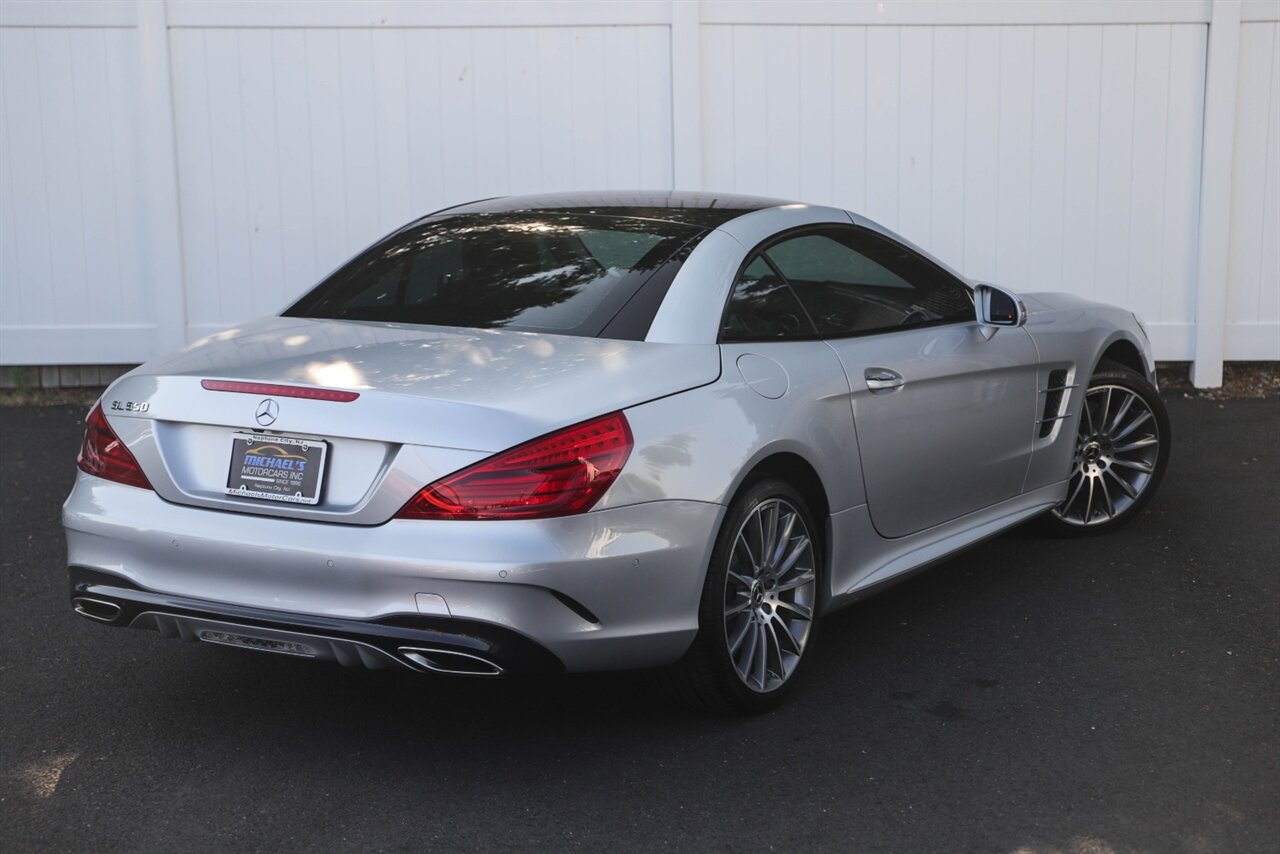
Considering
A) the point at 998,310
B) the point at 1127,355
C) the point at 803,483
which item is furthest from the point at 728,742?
the point at 1127,355

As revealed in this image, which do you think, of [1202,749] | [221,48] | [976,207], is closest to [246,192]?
[221,48]

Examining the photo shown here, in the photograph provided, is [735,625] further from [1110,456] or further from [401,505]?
[1110,456]

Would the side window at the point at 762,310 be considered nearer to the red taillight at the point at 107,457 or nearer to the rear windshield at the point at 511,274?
the rear windshield at the point at 511,274

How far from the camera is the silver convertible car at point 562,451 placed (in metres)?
3.41

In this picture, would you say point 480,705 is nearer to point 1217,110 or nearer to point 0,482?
point 0,482

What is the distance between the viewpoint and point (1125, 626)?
491 centimetres

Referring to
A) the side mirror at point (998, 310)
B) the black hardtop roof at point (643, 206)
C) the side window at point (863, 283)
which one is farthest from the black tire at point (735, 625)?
the side mirror at point (998, 310)

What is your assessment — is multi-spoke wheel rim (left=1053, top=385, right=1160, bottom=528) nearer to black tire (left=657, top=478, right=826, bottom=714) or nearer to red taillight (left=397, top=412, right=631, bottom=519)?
black tire (left=657, top=478, right=826, bottom=714)

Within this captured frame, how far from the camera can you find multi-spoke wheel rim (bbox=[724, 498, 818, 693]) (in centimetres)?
397

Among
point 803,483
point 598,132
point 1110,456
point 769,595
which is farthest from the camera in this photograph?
point 598,132

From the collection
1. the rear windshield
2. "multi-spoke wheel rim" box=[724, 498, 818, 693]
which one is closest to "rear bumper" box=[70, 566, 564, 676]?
"multi-spoke wheel rim" box=[724, 498, 818, 693]

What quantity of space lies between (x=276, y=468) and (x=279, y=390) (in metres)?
0.19

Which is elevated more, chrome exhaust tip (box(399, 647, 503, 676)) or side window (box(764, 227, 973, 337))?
side window (box(764, 227, 973, 337))

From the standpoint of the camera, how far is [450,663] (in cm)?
345
